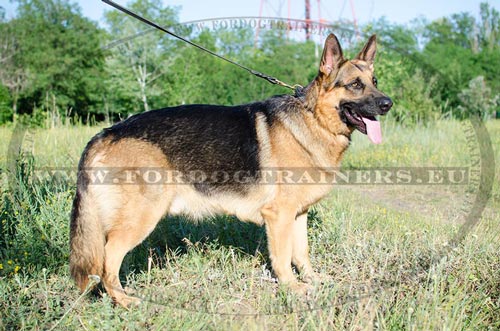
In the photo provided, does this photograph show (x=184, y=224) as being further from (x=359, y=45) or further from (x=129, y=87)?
(x=129, y=87)

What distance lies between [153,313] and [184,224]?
1980 millimetres

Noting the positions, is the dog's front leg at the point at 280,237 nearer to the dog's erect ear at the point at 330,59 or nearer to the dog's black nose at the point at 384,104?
the dog's black nose at the point at 384,104

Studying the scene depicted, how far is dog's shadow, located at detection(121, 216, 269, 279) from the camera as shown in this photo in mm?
4219

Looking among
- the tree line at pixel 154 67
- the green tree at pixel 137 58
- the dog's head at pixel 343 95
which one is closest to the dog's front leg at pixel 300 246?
the dog's head at pixel 343 95

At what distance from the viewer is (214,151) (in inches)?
142

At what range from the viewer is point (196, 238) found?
4.65 meters

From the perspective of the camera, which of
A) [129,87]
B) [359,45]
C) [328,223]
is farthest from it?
[129,87]

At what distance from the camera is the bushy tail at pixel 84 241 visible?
311 centimetres

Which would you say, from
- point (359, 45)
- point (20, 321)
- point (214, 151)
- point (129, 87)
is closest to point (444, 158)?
point (359, 45)

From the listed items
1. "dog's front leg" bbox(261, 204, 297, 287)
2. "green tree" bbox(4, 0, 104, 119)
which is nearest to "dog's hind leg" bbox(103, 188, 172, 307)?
"dog's front leg" bbox(261, 204, 297, 287)

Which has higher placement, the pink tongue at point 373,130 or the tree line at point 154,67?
the tree line at point 154,67

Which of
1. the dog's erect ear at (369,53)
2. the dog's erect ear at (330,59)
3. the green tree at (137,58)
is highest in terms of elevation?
the green tree at (137,58)

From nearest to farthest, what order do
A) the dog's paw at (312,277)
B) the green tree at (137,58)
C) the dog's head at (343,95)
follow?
the dog's head at (343,95) → the dog's paw at (312,277) → the green tree at (137,58)

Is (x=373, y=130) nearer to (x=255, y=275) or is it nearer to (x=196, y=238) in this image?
(x=255, y=275)
